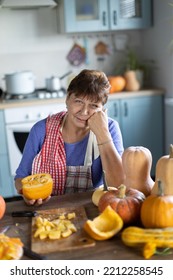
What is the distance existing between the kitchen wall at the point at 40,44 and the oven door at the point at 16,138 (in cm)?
64

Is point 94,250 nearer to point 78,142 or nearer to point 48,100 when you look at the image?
point 78,142

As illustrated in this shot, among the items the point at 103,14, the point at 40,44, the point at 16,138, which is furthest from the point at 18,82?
the point at 103,14

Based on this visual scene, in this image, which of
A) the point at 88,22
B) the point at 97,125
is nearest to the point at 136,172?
the point at 97,125

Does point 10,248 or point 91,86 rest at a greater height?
point 91,86

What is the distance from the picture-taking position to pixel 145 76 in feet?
11.0

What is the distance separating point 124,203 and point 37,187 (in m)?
0.30

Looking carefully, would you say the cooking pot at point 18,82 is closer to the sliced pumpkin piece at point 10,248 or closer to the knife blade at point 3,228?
the knife blade at point 3,228

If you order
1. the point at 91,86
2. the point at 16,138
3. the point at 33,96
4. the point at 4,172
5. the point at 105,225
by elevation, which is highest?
the point at 91,86

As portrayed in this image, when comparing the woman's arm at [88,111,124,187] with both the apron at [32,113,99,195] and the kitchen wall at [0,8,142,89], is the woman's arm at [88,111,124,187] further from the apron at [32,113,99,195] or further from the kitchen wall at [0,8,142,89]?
the kitchen wall at [0,8,142,89]

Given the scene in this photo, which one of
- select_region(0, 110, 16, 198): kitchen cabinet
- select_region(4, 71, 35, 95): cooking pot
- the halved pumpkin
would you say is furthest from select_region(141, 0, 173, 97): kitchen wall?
the halved pumpkin

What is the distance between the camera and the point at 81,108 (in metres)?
1.35

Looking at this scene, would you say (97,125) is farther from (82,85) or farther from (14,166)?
(14,166)

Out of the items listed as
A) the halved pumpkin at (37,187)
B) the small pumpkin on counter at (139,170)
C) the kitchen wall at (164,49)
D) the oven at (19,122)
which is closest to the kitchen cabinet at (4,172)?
the oven at (19,122)

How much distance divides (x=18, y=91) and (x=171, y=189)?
6.90 feet
